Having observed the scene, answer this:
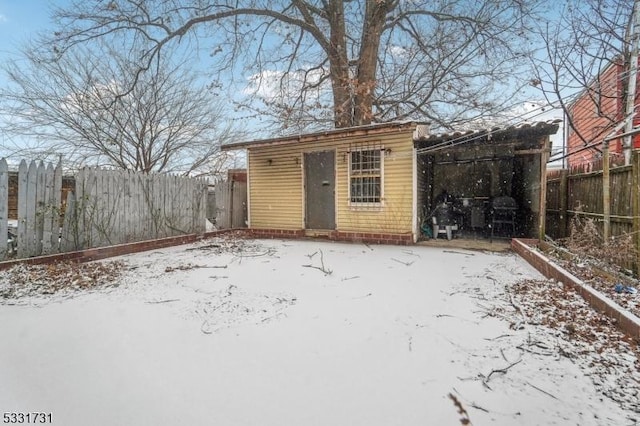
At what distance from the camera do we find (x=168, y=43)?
10.5 m

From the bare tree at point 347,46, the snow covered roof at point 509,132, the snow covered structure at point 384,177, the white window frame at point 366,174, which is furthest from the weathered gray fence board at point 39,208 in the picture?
the bare tree at point 347,46

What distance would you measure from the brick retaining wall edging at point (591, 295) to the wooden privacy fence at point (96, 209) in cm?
689

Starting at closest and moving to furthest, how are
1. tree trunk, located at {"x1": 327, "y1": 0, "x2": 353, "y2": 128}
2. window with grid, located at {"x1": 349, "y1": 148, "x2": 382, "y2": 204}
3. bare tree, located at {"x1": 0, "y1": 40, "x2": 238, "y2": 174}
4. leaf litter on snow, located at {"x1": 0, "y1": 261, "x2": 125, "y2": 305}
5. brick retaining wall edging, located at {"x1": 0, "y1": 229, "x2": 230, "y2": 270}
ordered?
leaf litter on snow, located at {"x1": 0, "y1": 261, "x2": 125, "y2": 305}
brick retaining wall edging, located at {"x1": 0, "y1": 229, "x2": 230, "y2": 270}
window with grid, located at {"x1": 349, "y1": 148, "x2": 382, "y2": 204}
bare tree, located at {"x1": 0, "y1": 40, "x2": 238, "y2": 174}
tree trunk, located at {"x1": 327, "y1": 0, "x2": 353, "y2": 128}

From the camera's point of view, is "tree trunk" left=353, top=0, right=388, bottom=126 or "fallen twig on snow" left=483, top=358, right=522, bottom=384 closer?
"fallen twig on snow" left=483, top=358, right=522, bottom=384

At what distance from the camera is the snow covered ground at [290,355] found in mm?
1549

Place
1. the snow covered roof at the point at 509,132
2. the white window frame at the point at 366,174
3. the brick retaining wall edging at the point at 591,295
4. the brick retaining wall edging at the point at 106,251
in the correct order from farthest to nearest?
the white window frame at the point at 366,174 → the snow covered roof at the point at 509,132 → the brick retaining wall edging at the point at 106,251 → the brick retaining wall edging at the point at 591,295

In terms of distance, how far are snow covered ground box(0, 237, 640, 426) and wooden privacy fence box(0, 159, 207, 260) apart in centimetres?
99

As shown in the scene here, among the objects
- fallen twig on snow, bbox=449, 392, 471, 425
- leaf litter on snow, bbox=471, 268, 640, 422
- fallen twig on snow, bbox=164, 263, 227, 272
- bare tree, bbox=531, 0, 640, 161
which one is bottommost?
fallen twig on snow, bbox=449, 392, 471, 425

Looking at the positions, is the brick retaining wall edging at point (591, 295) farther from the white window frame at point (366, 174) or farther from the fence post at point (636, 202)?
the white window frame at point (366, 174)

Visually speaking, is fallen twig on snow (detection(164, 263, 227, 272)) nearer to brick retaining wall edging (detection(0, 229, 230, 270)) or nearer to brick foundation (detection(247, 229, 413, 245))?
brick retaining wall edging (detection(0, 229, 230, 270))

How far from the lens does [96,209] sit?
557 cm

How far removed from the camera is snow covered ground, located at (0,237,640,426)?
1549 millimetres

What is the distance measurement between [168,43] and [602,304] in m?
12.5

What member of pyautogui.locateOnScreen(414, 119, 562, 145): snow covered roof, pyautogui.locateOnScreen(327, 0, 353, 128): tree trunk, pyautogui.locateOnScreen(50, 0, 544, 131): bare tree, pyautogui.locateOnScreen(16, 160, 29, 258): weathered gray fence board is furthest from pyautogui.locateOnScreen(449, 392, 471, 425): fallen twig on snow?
pyautogui.locateOnScreen(327, 0, 353, 128): tree trunk
